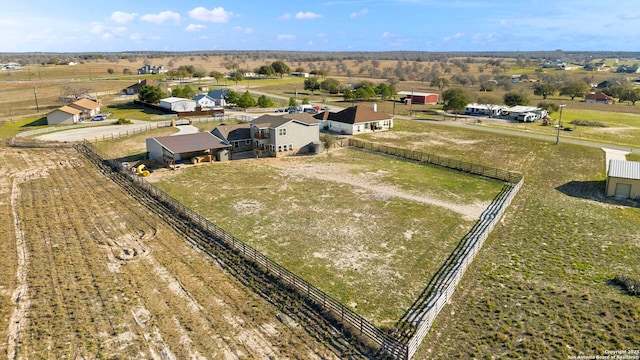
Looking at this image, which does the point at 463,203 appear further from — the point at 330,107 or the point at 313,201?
the point at 330,107

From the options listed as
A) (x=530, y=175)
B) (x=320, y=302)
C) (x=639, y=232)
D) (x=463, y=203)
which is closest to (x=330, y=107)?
(x=530, y=175)

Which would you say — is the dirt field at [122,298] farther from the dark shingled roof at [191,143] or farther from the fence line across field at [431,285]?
the dark shingled roof at [191,143]

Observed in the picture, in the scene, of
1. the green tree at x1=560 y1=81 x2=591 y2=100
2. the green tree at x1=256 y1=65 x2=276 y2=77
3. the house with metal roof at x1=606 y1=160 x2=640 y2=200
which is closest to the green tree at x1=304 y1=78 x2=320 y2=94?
the green tree at x1=256 y1=65 x2=276 y2=77

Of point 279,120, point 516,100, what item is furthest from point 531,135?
point 279,120

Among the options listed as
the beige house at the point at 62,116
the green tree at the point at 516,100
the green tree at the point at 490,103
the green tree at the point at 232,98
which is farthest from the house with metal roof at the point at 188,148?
the green tree at the point at 516,100

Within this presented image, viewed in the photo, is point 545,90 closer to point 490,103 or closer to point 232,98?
point 490,103
